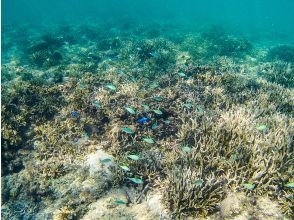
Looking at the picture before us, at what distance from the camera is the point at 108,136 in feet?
22.8

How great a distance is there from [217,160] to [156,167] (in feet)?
4.36

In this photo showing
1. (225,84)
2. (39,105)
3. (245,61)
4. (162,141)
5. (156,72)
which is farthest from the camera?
(245,61)

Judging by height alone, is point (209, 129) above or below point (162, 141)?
above

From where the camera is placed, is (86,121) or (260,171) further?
(86,121)

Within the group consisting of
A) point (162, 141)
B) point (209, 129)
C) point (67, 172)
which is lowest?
point (67, 172)

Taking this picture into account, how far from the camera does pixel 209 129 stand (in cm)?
616

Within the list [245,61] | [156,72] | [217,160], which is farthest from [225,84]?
[245,61]

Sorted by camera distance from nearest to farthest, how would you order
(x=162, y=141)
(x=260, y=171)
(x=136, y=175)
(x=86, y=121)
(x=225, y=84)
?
(x=260, y=171)
(x=136, y=175)
(x=162, y=141)
(x=86, y=121)
(x=225, y=84)

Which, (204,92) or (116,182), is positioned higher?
(204,92)

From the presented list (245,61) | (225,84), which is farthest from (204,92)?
(245,61)

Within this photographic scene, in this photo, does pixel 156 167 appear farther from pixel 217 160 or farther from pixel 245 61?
pixel 245 61

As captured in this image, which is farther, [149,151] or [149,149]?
[149,149]

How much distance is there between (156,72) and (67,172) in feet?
24.8

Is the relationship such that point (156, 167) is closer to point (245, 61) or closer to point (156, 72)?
point (156, 72)
